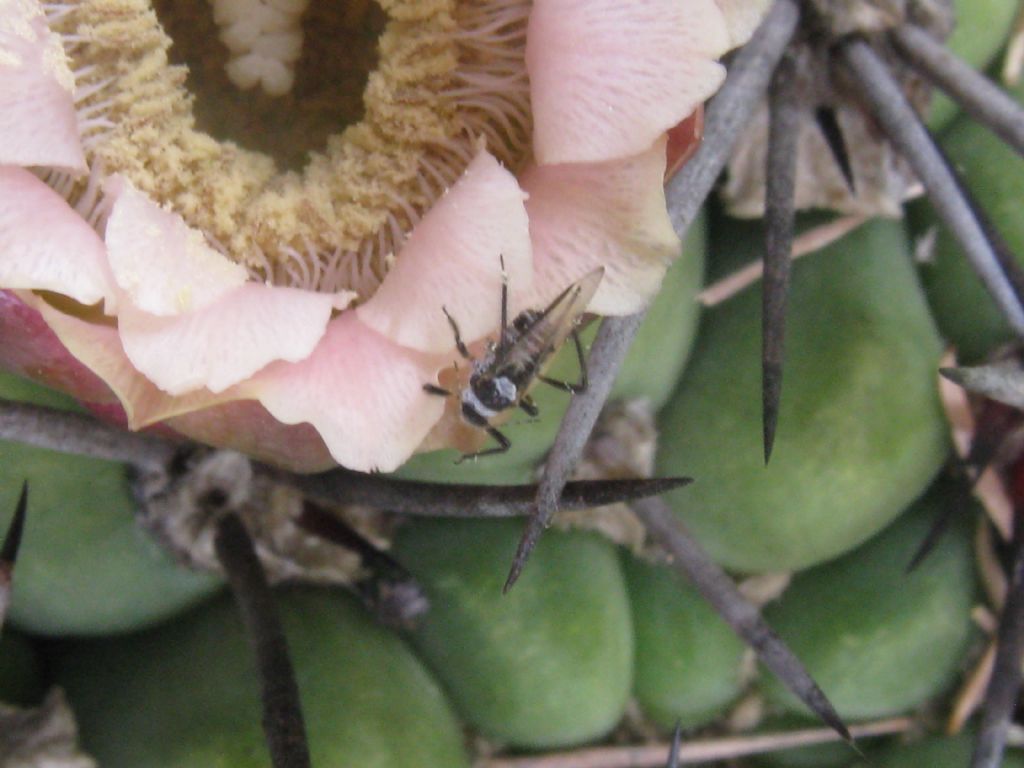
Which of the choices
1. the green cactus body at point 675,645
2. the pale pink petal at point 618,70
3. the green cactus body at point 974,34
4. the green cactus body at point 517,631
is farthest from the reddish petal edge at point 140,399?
the green cactus body at point 974,34

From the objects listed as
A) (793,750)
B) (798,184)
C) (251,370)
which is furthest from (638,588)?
(251,370)

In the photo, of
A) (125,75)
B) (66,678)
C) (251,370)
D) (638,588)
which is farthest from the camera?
(638,588)

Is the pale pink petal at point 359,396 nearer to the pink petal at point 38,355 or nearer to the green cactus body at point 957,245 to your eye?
the pink petal at point 38,355

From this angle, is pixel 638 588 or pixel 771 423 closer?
pixel 771 423

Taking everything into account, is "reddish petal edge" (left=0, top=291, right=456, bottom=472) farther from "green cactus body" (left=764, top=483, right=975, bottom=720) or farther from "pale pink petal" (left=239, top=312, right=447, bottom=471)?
"green cactus body" (left=764, top=483, right=975, bottom=720)

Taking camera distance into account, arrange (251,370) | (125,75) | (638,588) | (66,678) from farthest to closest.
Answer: (638,588)
(66,678)
(125,75)
(251,370)

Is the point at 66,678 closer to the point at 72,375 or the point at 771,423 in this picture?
the point at 72,375

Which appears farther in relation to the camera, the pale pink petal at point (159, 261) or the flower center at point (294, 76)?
the flower center at point (294, 76)

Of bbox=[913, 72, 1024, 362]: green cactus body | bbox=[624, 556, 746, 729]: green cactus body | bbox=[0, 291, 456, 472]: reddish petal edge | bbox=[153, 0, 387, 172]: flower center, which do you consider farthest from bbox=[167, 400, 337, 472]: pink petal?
bbox=[913, 72, 1024, 362]: green cactus body
